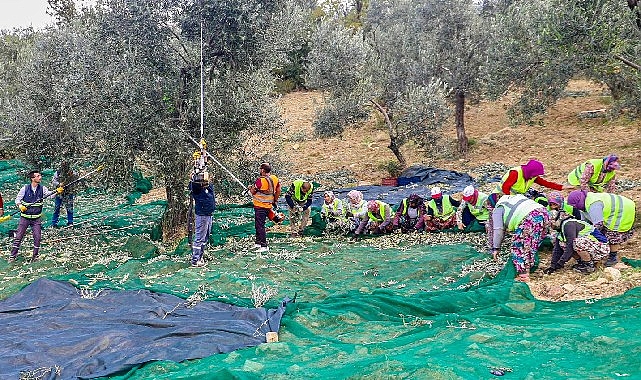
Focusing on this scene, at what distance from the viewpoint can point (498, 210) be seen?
834 cm

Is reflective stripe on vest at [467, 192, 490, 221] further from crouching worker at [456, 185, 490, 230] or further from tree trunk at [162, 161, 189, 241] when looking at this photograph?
tree trunk at [162, 161, 189, 241]

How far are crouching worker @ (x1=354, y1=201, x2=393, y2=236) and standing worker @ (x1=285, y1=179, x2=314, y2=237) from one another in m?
1.20

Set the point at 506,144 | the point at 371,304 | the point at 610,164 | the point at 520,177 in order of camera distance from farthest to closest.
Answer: the point at 506,144
the point at 610,164
the point at 520,177
the point at 371,304

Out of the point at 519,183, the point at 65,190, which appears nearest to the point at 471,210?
the point at 519,183

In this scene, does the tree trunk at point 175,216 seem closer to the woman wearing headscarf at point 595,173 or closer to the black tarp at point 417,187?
the black tarp at point 417,187

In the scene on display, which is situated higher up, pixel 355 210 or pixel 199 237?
pixel 355 210

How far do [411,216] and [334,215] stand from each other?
5.57 feet

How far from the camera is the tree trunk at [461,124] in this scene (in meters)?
20.9

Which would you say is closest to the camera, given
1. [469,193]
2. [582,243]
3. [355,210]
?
[582,243]

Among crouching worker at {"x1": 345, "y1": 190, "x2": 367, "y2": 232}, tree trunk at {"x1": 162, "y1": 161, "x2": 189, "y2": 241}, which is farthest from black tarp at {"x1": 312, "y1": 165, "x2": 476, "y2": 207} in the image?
tree trunk at {"x1": 162, "y1": 161, "x2": 189, "y2": 241}

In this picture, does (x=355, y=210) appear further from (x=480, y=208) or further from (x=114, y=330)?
(x=114, y=330)

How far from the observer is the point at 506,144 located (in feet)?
70.6

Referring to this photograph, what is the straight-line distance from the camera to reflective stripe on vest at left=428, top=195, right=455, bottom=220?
11.6 meters

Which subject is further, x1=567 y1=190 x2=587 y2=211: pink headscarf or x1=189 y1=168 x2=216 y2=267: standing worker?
x1=189 y1=168 x2=216 y2=267: standing worker
